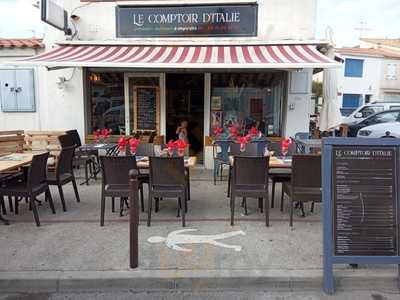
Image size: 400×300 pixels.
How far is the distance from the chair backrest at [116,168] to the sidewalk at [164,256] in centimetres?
60

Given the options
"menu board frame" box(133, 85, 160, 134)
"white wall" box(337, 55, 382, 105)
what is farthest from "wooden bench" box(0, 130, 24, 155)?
"white wall" box(337, 55, 382, 105)

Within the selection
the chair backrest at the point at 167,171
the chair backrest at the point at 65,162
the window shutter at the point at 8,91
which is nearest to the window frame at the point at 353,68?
the window shutter at the point at 8,91

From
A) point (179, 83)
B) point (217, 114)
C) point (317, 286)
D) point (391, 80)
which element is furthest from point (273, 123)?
point (391, 80)

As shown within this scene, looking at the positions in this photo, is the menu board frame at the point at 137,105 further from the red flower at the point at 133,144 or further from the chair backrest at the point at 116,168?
the chair backrest at the point at 116,168

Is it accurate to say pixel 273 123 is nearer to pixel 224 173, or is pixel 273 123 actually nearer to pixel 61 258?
pixel 224 173

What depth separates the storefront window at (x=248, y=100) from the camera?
357 inches

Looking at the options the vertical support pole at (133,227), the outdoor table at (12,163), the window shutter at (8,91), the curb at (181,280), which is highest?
the window shutter at (8,91)

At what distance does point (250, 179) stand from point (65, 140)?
4457mm

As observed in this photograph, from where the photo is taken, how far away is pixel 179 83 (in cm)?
932

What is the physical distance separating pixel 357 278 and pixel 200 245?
1719mm

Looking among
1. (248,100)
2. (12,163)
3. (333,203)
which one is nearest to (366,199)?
(333,203)

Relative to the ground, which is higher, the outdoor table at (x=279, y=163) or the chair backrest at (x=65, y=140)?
the chair backrest at (x=65, y=140)

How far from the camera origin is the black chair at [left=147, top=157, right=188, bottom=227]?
16.5 feet

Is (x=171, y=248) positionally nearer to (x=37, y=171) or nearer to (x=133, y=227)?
(x=133, y=227)
